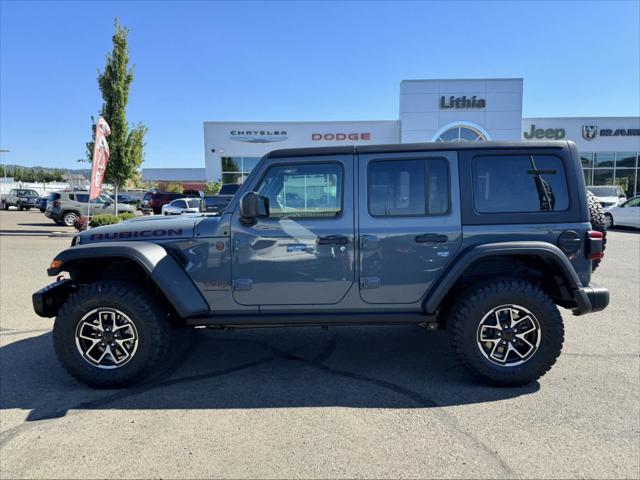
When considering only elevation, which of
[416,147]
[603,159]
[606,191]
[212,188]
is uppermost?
[603,159]

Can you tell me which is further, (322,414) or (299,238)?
(299,238)

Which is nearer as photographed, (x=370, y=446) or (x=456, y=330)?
(x=370, y=446)

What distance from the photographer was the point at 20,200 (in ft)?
106

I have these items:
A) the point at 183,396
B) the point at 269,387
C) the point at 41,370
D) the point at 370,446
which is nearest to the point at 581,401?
the point at 370,446

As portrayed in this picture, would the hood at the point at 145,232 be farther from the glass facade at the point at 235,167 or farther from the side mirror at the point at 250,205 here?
the glass facade at the point at 235,167

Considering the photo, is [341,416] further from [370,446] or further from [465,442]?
[465,442]

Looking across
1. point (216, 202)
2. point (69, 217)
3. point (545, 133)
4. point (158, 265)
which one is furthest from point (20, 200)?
point (545, 133)

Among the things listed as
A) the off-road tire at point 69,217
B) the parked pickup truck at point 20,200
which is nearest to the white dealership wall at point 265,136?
the off-road tire at point 69,217

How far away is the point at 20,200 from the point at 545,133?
1557 inches

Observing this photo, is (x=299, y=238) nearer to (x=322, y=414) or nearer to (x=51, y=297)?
(x=322, y=414)

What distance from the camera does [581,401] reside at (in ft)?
10.4

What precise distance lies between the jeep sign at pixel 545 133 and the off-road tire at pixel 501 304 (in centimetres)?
2826

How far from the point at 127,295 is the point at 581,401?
12.2 feet

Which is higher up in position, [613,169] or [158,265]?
[613,169]
